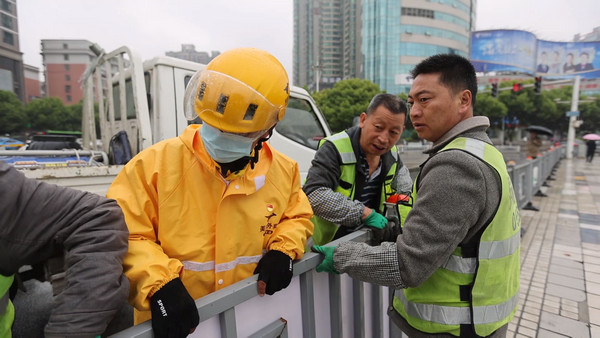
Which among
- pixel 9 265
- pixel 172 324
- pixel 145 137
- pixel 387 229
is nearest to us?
pixel 9 265

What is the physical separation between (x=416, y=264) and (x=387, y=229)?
0.76 meters

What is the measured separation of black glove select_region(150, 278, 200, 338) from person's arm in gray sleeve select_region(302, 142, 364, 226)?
3.53 ft

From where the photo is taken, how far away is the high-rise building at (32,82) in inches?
2512

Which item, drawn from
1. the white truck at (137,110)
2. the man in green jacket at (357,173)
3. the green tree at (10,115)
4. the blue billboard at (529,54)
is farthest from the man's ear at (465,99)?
the blue billboard at (529,54)

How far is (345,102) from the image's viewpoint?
33938mm

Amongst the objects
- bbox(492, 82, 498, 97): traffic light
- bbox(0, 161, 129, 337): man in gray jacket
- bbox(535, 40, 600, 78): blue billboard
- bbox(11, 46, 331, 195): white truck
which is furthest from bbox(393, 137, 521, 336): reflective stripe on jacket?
bbox(535, 40, 600, 78): blue billboard

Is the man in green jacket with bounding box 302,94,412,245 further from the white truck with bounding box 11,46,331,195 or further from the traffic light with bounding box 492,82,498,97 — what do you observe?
the traffic light with bounding box 492,82,498,97

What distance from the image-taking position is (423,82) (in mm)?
1540

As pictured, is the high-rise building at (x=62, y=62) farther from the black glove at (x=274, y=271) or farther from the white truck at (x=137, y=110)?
the black glove at (x=274, y=271)

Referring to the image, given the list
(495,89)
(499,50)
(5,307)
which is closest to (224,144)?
(5,307)

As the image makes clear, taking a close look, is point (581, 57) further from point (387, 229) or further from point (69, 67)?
point (69, 67)

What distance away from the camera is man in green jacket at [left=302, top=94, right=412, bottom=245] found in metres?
2.00

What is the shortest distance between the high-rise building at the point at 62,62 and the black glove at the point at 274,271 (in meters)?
83.1

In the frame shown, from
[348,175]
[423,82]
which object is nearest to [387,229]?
[348,175]
